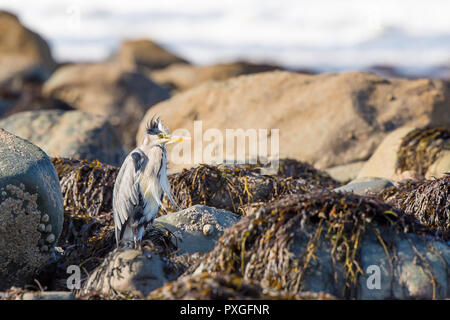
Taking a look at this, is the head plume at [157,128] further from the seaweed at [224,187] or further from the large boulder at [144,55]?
the large boulder at [144,55]

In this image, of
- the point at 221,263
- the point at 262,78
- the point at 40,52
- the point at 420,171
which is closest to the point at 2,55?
the point at 40,52

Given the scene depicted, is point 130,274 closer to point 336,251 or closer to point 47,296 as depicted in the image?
point 47,296

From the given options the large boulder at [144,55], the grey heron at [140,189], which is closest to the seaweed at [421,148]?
the grey heron at [140,189]

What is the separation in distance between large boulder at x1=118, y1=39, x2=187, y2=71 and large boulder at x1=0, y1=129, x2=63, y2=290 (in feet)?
83.6

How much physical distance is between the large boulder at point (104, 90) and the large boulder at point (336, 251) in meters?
12.2

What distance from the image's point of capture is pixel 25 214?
513cm

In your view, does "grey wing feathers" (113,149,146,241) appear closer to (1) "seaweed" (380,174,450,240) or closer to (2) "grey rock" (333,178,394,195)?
(1) "seaweed" (380,174,450,240)

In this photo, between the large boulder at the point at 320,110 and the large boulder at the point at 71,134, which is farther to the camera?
the large boulder at the point at 320,110

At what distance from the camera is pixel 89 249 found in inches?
222

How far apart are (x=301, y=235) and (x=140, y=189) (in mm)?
1536

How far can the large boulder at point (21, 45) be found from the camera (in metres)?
25.4

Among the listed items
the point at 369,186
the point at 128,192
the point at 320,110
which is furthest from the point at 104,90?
the point at 128,192

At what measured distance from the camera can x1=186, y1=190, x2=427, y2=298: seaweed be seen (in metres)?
4.45
